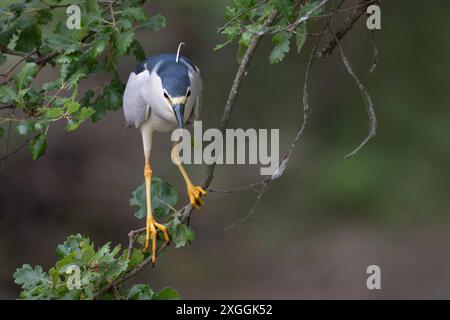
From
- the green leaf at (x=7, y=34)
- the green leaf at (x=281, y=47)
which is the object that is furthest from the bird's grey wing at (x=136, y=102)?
the green leaf at (x=281, y=47)

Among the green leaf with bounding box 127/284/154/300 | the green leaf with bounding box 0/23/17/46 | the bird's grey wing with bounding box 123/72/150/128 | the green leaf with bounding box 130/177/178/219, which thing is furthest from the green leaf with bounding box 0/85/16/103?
the green leaf with bounding box 127/284/154/300

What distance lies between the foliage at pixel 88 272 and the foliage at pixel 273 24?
2.70ft

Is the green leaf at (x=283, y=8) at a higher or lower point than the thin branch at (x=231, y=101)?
higher

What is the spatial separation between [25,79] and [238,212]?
5470mm

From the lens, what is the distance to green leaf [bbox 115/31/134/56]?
143 inches

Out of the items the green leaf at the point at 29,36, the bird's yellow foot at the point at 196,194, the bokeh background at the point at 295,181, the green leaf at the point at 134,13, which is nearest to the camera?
the green leaf at the point at 134,13

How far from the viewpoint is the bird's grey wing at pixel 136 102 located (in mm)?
3857

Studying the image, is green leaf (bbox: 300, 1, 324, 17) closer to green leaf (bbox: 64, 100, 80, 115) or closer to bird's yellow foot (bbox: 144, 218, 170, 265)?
green leaf (bbox: 64, 100, 80, 115)

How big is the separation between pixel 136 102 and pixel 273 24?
0.72 m

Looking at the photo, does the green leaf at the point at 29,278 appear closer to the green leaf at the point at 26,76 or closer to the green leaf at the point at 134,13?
the green leaf at the point at 26,76

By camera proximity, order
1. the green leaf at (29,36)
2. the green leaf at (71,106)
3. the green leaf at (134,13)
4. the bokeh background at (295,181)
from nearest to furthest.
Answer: the green leaf at (71,106) → the green leaf at (134,13) → the green leaf at (29,36) → the bokeh background at (295,181)

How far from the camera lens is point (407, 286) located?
865 cm

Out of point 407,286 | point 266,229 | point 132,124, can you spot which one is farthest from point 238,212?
point 132,124

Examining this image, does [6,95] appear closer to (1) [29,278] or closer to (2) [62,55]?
(2) [62,55]
